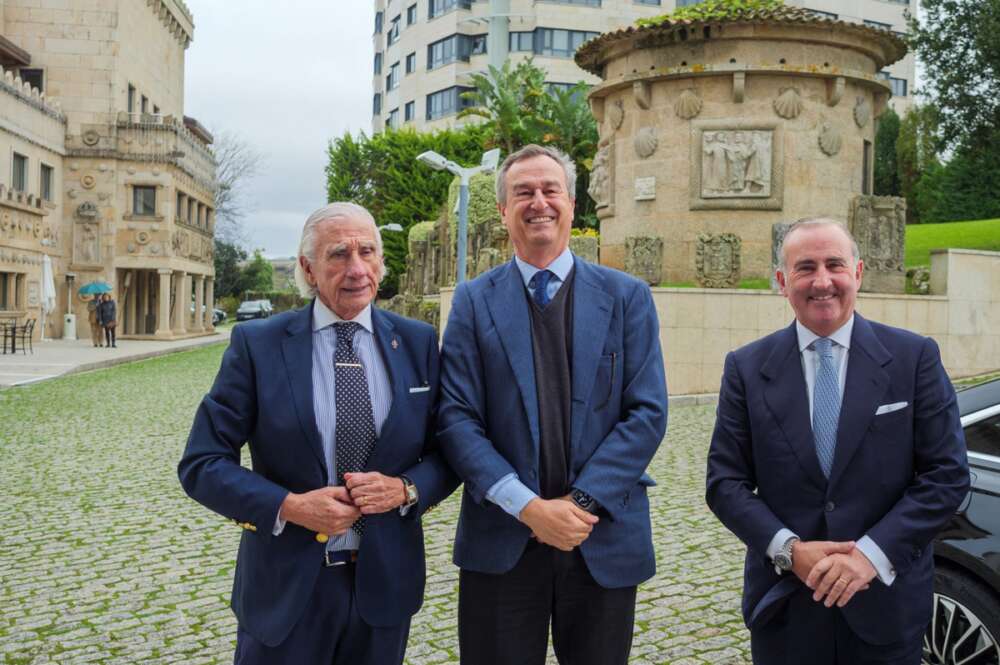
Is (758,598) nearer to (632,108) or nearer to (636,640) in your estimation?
(636,640)

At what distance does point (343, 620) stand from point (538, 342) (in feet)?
3.54

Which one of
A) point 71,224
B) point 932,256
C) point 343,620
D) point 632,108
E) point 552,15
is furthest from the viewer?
point 552,15

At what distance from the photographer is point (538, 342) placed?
3.32m

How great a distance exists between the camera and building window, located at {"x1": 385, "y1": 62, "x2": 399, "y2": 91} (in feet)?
245

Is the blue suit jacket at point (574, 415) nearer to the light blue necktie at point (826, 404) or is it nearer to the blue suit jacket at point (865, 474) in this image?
the blue suit jacket at point (865, 474)

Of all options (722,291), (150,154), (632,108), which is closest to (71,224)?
(150,154)

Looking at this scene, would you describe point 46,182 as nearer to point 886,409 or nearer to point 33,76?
point 33,76

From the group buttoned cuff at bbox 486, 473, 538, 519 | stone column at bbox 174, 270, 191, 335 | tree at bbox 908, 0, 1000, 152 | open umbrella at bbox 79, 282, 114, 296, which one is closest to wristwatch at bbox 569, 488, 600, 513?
buttoned cuff at bbox 486, 473, 538, 519

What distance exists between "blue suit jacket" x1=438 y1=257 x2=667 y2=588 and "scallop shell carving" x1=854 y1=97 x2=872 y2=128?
1649 cm

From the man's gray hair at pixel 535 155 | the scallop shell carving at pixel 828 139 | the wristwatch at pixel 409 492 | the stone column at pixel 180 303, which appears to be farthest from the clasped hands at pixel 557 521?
the stone column at pixel 180 303

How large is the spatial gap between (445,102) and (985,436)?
66.4 m

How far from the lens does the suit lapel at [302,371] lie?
3129mm

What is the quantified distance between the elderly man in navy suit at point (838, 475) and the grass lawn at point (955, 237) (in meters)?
25.8

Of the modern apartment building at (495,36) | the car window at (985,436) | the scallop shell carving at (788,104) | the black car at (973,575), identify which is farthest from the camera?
the modern apartment building at (495,36)
